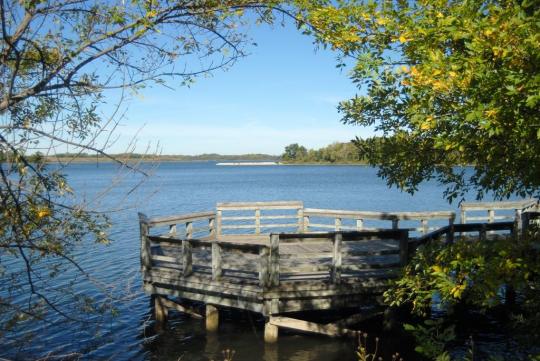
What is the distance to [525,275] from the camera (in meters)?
4.24

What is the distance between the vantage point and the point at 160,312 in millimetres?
12055

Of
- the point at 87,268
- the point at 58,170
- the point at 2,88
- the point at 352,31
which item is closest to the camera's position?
the point at 2,88

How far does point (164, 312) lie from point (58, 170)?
8.25m

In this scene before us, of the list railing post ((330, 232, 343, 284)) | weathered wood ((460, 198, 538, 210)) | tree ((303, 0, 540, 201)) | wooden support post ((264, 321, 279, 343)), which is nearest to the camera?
tree ((303, 0, 540, 201))

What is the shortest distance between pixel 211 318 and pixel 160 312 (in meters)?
1.68

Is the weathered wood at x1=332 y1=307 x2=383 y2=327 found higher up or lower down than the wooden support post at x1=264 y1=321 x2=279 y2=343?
higher up

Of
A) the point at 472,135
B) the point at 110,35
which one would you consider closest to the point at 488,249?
the point at 472,135

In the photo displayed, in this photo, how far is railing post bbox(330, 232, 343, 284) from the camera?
30.6 ft

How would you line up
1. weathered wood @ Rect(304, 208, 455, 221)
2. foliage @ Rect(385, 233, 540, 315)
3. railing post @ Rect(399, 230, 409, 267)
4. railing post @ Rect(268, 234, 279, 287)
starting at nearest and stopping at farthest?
1. foliage @ Rect(385, 233, 540, 315)
2. railing post @ Rect(268, 234, 279, 287)
3. railing post @ Rect(399, 230, 409, 267)
4. weathered wood @ Rect(304, 208, 455, 221)

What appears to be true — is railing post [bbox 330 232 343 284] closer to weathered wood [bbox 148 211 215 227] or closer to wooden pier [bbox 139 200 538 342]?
wooden pier [bbox 139 200 538 342]

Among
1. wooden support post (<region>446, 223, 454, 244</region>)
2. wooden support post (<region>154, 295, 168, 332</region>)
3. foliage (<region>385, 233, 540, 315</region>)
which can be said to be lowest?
wooden support post (<region>154, 295, 168, 332</region>)

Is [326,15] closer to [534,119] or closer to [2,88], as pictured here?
[534,119]

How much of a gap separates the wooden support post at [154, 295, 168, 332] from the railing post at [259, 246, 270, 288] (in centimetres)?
390

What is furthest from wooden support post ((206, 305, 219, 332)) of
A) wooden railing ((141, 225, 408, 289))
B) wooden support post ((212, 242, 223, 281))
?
wooden support post ((212, 242, 223, 281))
